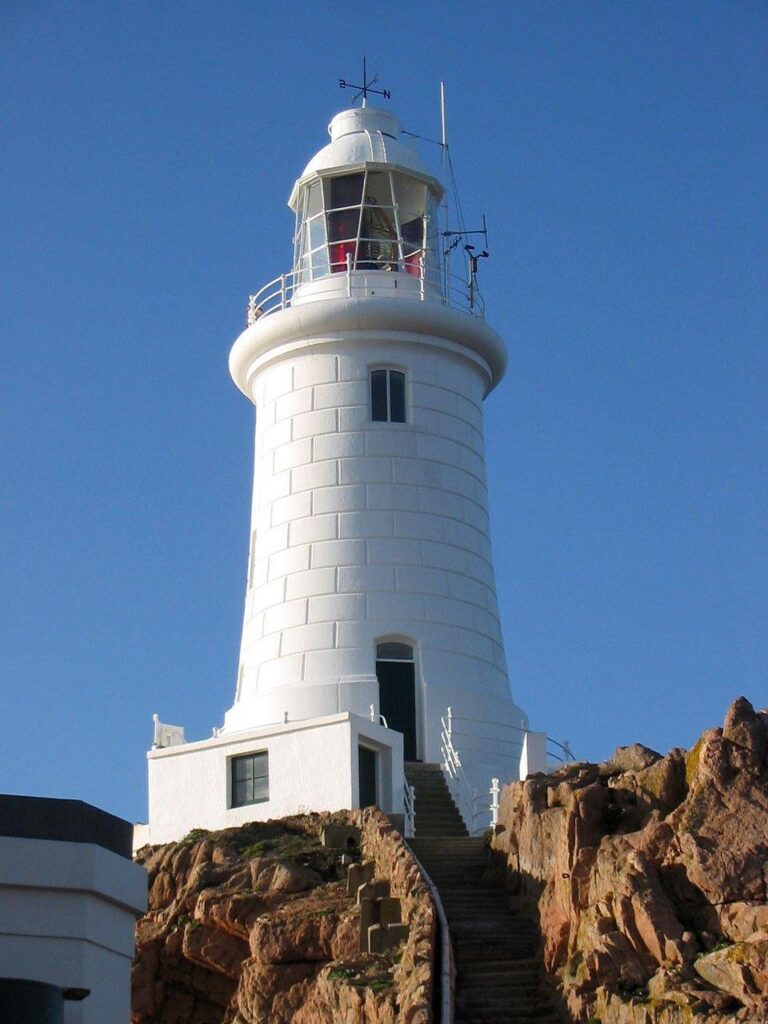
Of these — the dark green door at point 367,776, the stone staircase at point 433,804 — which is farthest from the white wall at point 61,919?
the dark green door at point 367,776

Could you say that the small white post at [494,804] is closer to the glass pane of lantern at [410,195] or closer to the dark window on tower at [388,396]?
the dark window on tower at [388,396]

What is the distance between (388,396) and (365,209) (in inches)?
178

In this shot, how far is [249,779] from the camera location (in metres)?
30.2

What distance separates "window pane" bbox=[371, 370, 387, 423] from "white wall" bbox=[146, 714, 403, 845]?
6968 millimetres

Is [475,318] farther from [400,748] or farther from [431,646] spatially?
[400,748]

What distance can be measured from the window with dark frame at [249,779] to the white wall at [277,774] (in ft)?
0.37

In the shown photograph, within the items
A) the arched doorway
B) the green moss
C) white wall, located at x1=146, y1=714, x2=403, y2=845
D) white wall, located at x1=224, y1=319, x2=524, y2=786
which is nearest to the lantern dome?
white wall, located at x1=224, y1=319, x2=524, y2=786

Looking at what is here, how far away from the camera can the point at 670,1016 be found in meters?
19.5

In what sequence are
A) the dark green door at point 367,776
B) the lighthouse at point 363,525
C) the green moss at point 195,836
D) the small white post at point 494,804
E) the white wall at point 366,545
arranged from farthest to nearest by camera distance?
the white wall at point 366,545 → the lighthouse at point 363,525 → the dark green door at point 367,776 → the green moss at point 195,836 → the small white post at point 494,804

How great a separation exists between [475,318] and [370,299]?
90.2 inches

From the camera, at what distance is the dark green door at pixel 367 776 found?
29547 mm

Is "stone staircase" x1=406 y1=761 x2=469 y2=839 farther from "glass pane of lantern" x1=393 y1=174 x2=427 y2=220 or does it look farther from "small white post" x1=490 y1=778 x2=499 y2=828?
"glass pane of lantern" x1=393 y1=174 x2=427 y2=220

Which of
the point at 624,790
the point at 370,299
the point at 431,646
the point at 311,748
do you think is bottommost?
the point at 624,790

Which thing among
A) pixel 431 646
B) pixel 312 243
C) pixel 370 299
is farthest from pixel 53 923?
pixel 312 243
